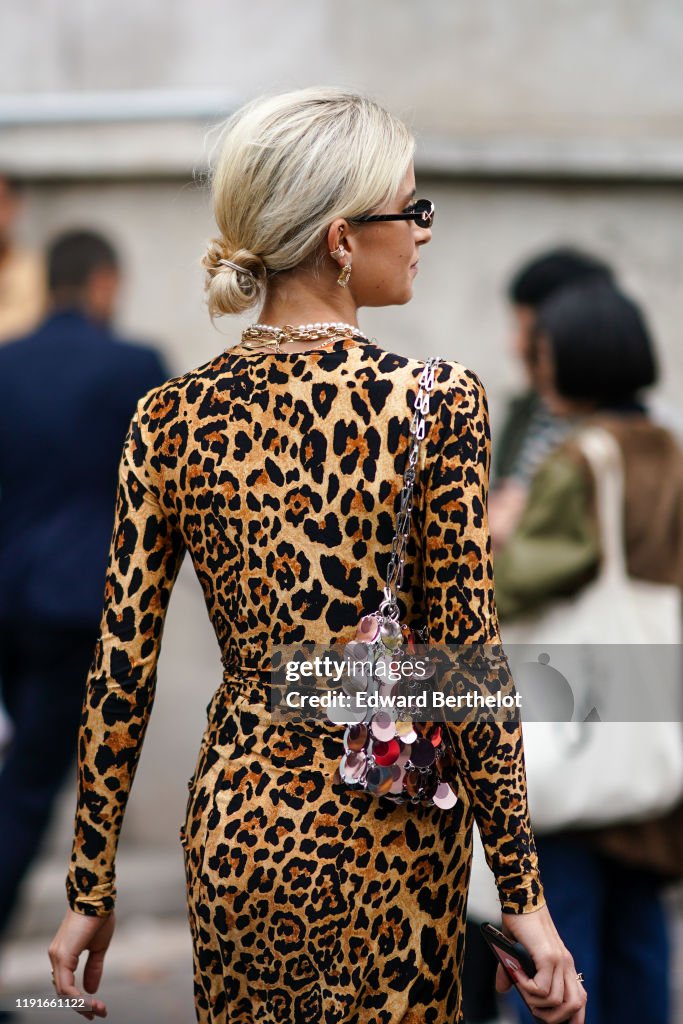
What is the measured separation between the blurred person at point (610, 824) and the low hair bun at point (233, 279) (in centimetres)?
127

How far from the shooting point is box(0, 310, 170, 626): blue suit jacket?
169 inches

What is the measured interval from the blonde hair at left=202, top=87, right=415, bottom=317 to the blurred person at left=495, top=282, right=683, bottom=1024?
4.28 ft

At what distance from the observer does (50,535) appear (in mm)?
4328

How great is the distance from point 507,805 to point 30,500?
274 cm

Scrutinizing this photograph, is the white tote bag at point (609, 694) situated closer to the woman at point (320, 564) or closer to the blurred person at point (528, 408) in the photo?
the blurred person at point (528, 408)

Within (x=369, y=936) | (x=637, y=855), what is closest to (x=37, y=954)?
(x=637, y=855)

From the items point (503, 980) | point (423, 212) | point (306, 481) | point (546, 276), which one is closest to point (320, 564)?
point (306, 481)

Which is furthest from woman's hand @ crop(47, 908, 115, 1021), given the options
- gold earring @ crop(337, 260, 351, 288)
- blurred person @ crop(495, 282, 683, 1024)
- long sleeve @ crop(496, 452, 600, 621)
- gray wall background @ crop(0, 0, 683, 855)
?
gray wall background @ crop(0, 0, 683, 855)

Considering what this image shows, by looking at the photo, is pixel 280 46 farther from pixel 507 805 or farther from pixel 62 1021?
pixel 507 805

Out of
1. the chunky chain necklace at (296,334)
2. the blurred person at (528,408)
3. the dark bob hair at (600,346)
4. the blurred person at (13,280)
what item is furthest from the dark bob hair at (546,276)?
the chunky chain necklace at (296,334)

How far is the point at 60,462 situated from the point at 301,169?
2502 millimetres

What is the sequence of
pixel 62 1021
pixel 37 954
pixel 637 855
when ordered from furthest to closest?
pixel 37 954 < pixel 62 1021 < pixel 637 855

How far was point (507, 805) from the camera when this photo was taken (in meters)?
1.98

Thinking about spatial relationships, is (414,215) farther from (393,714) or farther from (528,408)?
(528,408)
